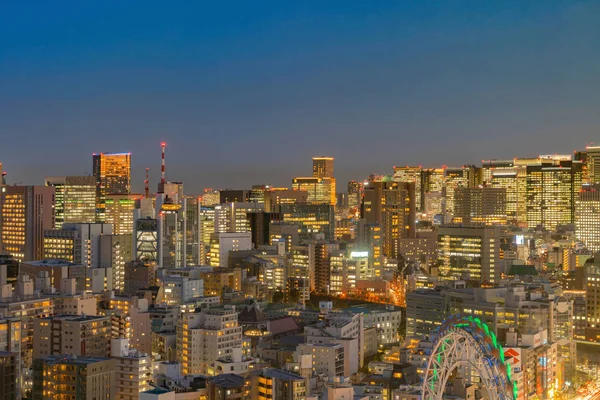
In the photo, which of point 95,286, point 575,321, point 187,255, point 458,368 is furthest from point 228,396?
point 187,255

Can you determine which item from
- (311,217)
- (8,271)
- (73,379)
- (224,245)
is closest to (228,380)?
(73,379)

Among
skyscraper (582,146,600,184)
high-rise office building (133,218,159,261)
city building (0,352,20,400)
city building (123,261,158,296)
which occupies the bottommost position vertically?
city building (0,352,20,400)

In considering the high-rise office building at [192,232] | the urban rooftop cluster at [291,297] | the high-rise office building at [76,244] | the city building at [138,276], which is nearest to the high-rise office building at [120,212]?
the urban rooftop cluster at [291,297]

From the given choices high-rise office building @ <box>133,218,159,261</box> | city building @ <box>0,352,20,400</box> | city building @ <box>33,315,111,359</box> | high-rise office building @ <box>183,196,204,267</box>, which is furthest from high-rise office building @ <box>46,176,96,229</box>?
city building @ <box>0,352,20,400</box>

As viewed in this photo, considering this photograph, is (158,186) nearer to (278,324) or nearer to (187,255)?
(187,255)

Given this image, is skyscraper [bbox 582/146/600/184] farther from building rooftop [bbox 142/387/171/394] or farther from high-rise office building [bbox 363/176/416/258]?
building rooftop [bbox 142/387/171/394]

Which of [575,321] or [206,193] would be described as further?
[206,193]

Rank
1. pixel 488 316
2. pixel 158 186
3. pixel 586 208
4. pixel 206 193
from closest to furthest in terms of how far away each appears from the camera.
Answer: pixel 488 316 → pixel 158 186 → pixel 586 208 → pixel 206 193
